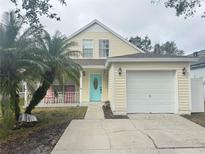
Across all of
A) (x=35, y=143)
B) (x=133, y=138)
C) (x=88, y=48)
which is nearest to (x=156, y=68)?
(x=133, y=138)

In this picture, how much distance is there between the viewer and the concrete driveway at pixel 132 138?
8461 mm

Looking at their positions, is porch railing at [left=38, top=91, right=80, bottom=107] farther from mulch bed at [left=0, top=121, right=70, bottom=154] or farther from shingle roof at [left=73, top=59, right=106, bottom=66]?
mulch bed at [left=0, top=121, right=70, bottom=154]

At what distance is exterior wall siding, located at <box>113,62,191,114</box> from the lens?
16875 millimetres

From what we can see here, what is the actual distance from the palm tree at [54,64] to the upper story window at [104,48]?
25.9ft

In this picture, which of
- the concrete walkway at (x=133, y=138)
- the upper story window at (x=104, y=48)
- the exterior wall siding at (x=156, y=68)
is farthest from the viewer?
the upper story window at (x=104, y=48)

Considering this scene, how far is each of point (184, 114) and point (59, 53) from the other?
7.77m

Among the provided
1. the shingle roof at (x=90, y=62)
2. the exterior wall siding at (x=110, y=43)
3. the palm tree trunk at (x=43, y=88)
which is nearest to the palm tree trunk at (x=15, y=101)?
the palm tree trunk at (x=43, y=88)

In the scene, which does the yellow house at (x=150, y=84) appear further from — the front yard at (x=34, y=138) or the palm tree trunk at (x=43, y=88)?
the front yard at (x=34, y=138)

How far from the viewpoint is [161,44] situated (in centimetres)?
7062

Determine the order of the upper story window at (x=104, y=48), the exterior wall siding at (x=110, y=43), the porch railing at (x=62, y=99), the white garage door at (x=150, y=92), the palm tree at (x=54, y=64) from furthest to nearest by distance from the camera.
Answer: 1. the upper story window at (x=104, y=48)
2. the exterior wall siding at (x=110, y=43)
3. the porch railing at (x=62, y=99)
4. the white garage door at (x=150, y=92)
5. the palm tree at (x=54, y=64)

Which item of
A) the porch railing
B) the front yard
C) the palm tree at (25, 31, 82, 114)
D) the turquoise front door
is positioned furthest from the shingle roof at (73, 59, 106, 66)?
the front yard

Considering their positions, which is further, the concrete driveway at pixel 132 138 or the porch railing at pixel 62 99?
the porch railing at pixel 62 99

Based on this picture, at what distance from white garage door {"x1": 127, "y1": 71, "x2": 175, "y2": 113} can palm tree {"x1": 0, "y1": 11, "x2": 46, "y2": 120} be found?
19.7 feet

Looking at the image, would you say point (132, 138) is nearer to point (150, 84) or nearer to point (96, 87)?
point (150, 84)
